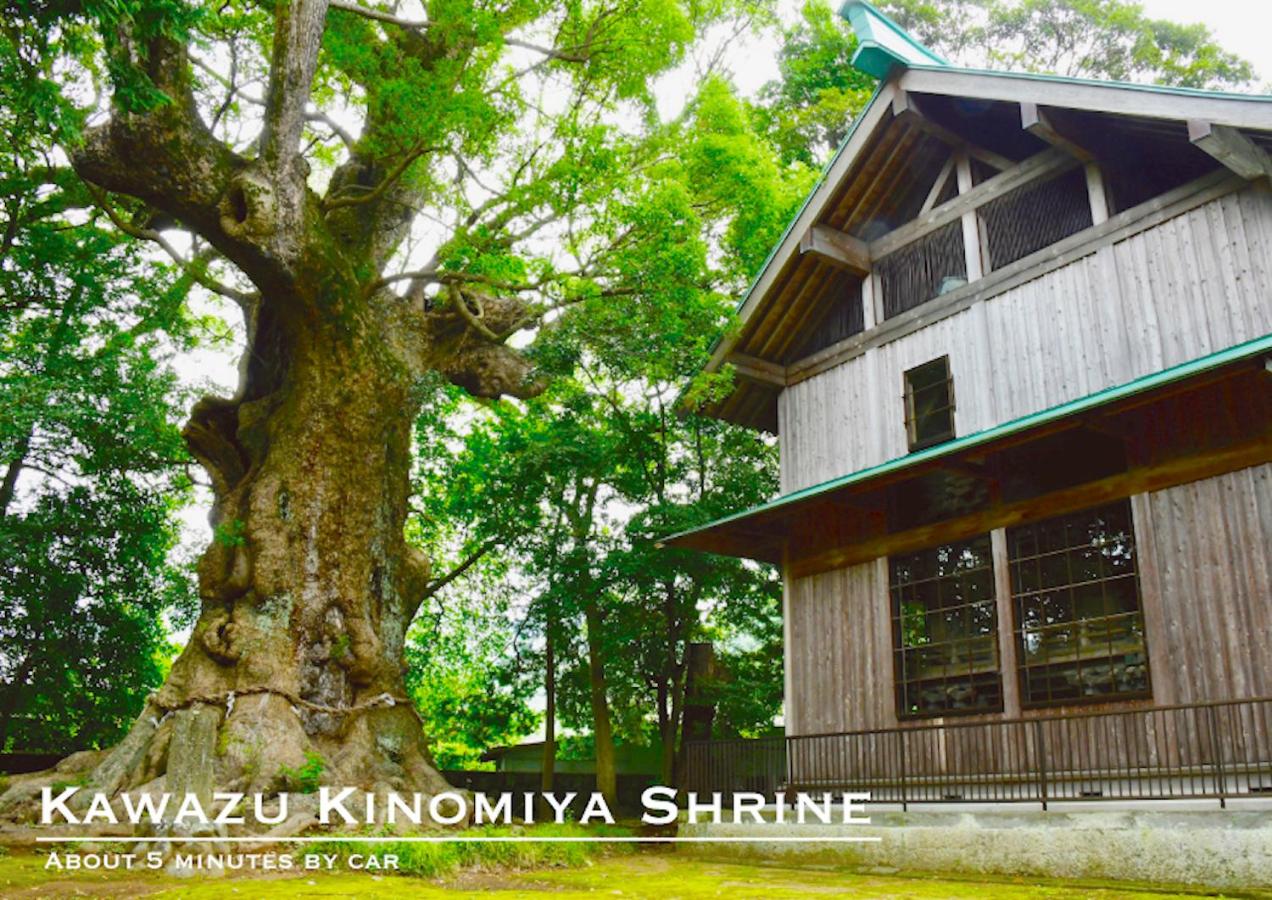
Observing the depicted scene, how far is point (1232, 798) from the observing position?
7641mm

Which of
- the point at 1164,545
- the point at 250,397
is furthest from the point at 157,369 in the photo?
the point at 1164,545

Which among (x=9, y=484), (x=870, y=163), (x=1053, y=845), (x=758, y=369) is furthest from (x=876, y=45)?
(x=9, y=484)

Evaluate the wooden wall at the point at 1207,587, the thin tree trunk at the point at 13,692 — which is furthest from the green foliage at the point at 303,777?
the thin tree trunk at the point at 13,692

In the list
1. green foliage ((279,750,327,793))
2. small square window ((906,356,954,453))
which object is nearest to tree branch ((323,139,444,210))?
small square window ((906,356,954,453))

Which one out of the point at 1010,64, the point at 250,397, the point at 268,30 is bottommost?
the point at 250,397

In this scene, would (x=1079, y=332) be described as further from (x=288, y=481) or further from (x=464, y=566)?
(x=464, y=566)

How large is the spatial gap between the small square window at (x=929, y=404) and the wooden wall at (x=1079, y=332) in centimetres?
12

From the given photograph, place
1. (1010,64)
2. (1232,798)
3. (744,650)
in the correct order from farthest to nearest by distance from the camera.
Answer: (1010,64), (744,650), (1232,798)

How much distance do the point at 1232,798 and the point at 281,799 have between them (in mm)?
8527

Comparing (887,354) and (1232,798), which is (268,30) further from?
(1232,798)

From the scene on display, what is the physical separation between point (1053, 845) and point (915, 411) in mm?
5610

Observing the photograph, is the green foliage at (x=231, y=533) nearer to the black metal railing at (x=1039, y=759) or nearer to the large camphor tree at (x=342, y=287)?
the large camphor tree at (x=342, y=287)

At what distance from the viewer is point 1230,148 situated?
9.15 meters

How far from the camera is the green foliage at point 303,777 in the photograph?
10.1 meters
